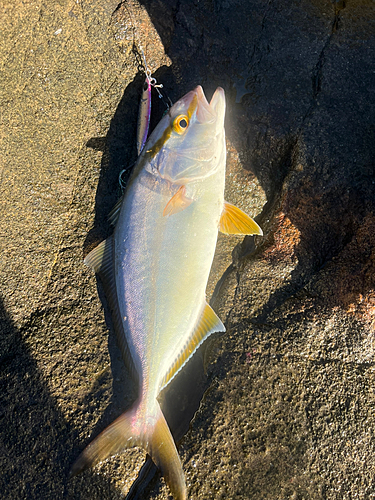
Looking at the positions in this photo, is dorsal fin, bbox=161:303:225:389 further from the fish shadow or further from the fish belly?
the fish shadow

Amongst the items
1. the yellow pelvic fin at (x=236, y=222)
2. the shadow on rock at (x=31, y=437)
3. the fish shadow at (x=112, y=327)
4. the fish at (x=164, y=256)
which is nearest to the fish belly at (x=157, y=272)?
the fish at (x=164, y=256)

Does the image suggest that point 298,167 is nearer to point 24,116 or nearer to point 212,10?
point 212,10

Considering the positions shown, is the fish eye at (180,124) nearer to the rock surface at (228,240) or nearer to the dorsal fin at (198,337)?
the rock surface at (228,240)

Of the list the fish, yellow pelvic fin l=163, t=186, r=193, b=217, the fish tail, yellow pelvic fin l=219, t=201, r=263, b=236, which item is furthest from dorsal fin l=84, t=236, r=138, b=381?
yellow pelvic fin l=219, t=201, r=263, b=236

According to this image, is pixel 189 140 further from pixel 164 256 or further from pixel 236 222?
pixel 164 256

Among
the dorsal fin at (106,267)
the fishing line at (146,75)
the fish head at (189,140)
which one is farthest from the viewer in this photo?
the fishing line at (146,75)

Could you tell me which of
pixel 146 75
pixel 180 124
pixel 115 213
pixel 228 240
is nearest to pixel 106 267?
pixel 115 213
